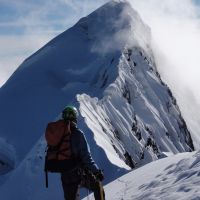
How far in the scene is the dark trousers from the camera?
38.7 ft

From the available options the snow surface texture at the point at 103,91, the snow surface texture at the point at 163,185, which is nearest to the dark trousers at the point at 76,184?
the snow surface texture at the point at 163,185

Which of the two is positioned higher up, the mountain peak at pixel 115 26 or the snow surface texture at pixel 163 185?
the mountain peak at pixel 115 26

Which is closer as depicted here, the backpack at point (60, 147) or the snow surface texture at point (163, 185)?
the backpack at point (60, 147)

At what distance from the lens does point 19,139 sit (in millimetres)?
85250

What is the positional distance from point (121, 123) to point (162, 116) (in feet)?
108

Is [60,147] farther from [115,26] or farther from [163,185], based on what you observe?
[115,26]

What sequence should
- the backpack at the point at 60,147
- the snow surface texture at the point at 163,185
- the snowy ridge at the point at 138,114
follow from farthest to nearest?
Answer: the snowy ridge at the point at 138,114 < the snow surface texture at the point at 163,185 < the backpack at the point at 60,147

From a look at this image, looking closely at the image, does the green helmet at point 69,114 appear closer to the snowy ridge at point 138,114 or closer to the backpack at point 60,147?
the backpack at point 60,147

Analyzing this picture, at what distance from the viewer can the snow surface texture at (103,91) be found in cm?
7881

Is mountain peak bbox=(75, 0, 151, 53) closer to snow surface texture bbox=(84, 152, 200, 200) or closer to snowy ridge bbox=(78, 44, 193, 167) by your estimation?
snowy ridge bbox=(78, 44, 193, 167)

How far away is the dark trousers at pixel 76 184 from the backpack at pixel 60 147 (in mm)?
235

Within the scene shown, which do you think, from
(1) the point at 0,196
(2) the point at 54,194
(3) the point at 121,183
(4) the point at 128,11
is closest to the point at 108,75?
(4) the point at 128,11

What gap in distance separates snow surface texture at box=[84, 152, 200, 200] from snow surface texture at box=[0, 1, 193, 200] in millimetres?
37905

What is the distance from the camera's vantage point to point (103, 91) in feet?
295
